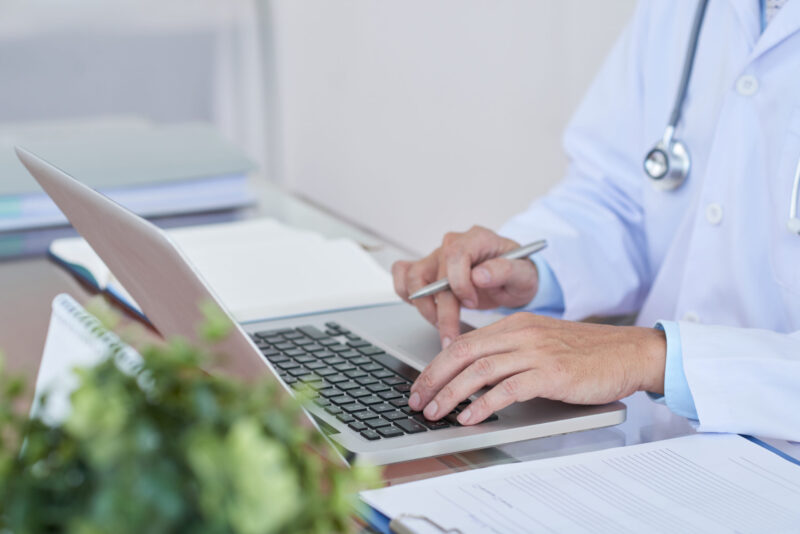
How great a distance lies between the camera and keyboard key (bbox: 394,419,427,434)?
745 mm

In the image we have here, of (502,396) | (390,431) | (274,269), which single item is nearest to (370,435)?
(390,431)

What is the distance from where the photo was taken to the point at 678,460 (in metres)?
0.73

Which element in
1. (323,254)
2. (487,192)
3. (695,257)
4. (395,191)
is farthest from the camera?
(395,191)

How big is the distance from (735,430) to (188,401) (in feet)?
2.00

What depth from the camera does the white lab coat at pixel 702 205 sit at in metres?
0.90

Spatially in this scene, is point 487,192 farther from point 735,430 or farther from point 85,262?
point 735,430

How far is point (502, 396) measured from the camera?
778 millimetres

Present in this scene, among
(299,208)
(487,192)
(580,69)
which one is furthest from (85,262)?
(487,192)

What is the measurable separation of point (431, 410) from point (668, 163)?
62 centimetres

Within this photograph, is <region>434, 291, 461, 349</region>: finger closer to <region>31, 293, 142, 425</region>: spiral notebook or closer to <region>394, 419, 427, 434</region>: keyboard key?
<region>394, 419, 427, 434</region>: keyboard key

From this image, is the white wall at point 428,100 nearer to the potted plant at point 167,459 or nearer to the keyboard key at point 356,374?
the keyboard key at point 356,374

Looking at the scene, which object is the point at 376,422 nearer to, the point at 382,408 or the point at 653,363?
the point at 382,408

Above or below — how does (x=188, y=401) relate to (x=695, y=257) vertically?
above

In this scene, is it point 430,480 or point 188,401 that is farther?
point 430,480
